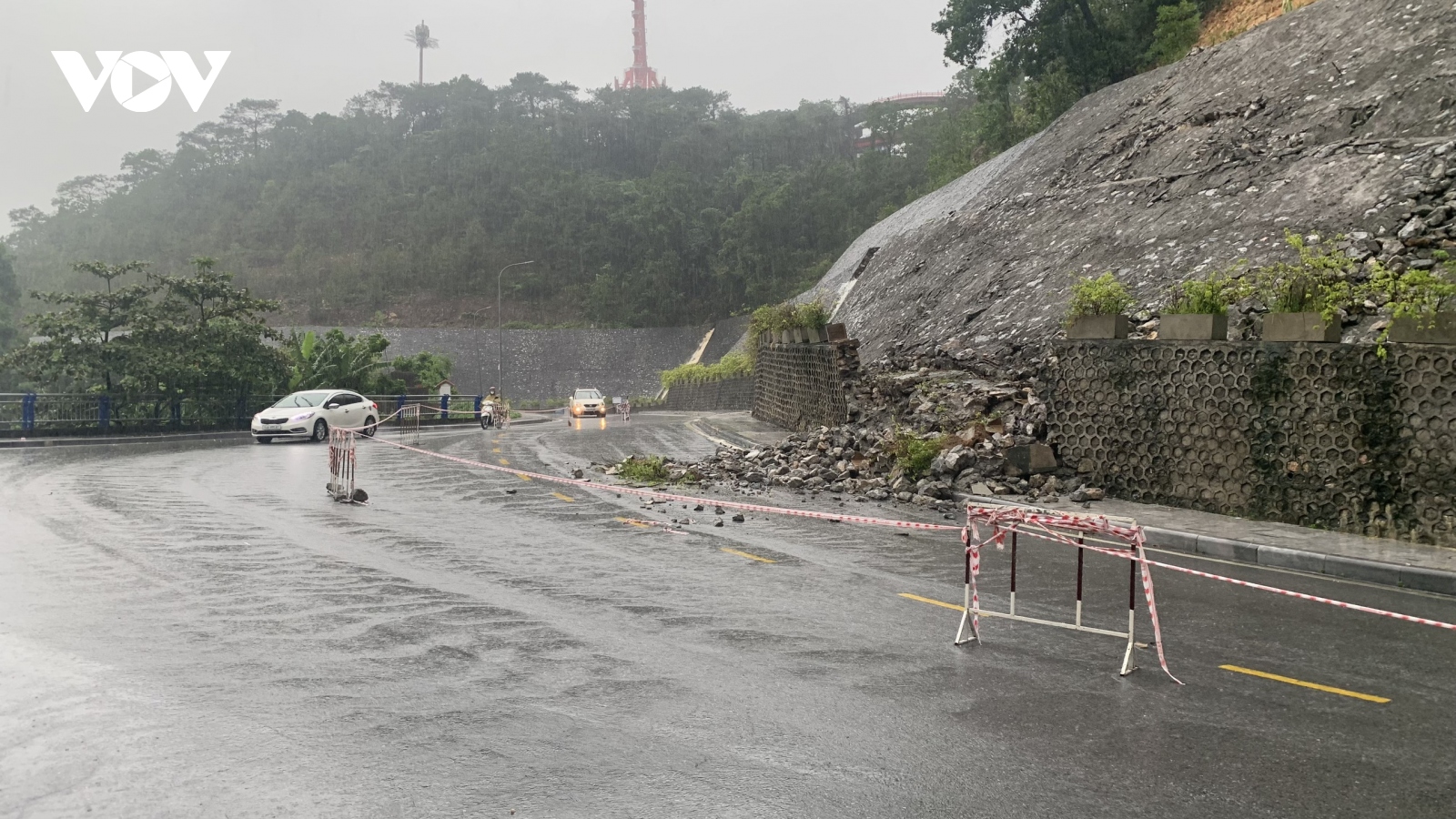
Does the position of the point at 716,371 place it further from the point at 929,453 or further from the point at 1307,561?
the point at 1307,561

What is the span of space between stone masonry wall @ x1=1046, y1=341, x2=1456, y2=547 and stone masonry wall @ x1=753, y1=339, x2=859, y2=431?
9.94m

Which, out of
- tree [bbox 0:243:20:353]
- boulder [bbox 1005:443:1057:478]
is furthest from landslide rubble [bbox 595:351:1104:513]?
tree [bbox 0:243:20:353]

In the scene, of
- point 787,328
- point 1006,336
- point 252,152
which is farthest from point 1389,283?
point 252,152

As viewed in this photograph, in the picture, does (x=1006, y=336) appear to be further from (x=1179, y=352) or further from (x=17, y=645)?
(x=17, y=645)

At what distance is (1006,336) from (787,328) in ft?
26.4

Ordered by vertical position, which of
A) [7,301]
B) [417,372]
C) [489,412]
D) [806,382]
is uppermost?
[7,301]

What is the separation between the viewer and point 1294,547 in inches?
413

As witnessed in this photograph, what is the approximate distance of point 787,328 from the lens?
3089 centimetres

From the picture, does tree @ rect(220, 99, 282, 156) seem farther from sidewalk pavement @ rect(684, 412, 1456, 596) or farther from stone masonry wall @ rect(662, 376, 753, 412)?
sidewalk pavement @ rect(684, 412, 1456, 596)

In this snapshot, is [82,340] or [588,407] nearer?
[82,340]

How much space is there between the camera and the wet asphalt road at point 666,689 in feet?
13.9

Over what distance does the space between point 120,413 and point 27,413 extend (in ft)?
10.4

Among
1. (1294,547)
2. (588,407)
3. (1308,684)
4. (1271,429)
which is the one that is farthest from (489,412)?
(1308,684)

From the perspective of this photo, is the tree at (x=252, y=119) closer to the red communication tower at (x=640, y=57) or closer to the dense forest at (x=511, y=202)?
the dense forest at (x=511, y=202)
